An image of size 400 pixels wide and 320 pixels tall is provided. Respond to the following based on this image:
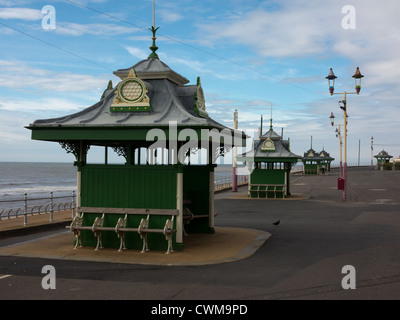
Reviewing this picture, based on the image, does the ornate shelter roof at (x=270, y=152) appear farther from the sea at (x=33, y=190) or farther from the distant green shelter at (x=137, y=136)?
the distant green shelter at (x=137, y=136)

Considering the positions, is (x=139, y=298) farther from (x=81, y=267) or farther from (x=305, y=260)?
(x=305, y=260)

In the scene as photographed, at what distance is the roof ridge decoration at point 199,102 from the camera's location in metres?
12.1

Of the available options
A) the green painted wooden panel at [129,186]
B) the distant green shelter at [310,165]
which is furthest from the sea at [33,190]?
the distant green shelter at [310,165]

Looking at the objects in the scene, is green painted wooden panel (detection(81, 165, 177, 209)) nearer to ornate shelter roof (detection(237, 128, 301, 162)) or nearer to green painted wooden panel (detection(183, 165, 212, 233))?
green painted wooden panel (detection(183, 165, 212, 233))

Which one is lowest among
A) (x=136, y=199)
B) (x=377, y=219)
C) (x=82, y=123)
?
(x=377, y=219)

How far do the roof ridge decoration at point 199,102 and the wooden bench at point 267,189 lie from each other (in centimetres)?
1858

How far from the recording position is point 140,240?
11.7 metres

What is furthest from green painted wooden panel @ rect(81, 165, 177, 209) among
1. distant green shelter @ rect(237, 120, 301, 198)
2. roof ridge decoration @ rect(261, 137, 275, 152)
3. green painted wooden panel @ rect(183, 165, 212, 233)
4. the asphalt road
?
roof ridge decoration @ rect(261, 137, 275, 152)

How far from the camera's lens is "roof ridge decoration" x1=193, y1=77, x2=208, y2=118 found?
475 inches

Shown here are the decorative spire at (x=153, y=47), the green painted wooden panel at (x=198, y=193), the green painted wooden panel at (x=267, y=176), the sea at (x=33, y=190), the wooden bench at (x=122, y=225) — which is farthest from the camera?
the sea at (x=33, y=190)

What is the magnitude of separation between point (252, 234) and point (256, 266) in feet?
15.1

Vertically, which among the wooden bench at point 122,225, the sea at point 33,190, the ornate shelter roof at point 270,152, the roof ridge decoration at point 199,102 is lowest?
the sea at point 33,190

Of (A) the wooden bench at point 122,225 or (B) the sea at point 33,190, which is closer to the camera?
(A) the wooden bench at point 122,225
